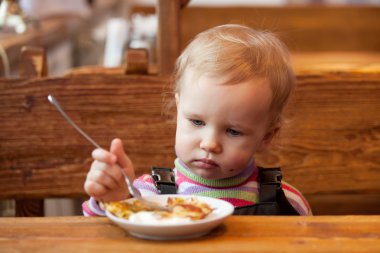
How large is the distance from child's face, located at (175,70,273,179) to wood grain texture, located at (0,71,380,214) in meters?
0.50

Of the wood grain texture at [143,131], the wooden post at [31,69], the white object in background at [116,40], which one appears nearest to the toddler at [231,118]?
the wood grain texture at [143,131]

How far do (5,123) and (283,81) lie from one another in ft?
2.67

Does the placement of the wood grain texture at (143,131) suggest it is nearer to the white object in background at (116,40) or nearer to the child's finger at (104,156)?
the child's finger at (104,156)

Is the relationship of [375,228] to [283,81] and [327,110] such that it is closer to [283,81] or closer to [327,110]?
[283,81]

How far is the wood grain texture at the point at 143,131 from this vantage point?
1.96 meters

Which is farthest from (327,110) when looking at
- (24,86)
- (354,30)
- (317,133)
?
(354,30)

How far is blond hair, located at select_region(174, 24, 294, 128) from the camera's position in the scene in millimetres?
1435

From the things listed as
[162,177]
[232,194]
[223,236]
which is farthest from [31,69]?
[223,236]

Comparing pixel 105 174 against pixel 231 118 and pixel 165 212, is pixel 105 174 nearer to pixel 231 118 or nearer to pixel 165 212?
pixel 165 212

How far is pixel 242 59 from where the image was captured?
1.45 metres

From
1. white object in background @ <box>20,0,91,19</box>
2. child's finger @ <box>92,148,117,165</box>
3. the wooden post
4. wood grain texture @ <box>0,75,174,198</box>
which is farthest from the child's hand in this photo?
white object in background @ <box>20,0,91,19</box>

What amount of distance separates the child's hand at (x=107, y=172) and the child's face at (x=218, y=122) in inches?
8.1

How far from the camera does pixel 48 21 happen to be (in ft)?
16.3

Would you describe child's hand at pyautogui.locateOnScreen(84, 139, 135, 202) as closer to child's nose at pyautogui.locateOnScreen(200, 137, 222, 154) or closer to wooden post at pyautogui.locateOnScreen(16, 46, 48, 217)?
child's nose at pyautogui.locateOnScreen(200, 137, 222, 154)
